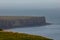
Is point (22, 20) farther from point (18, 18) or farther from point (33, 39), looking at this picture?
point (33, 39)

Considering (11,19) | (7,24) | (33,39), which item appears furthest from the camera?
(11,19)

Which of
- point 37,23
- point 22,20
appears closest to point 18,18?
point 22,20

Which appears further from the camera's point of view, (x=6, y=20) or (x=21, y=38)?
(x=6, y=20)

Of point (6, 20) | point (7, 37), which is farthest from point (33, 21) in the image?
point (7, 37)

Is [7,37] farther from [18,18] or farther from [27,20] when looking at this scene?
[18,18]

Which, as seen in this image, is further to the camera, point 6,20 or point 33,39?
point 6,20

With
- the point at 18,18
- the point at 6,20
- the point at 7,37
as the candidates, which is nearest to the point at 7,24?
the point at 6,20

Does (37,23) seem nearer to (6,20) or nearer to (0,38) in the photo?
(6,20)

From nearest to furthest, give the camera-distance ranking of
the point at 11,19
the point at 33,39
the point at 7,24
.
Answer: the point at 33,39 → the point at 7,24 → the point at 11,19
